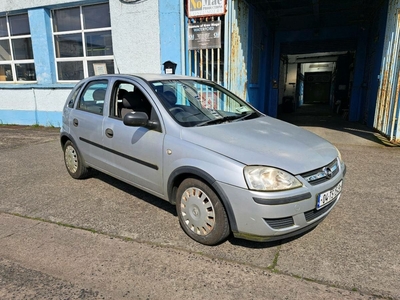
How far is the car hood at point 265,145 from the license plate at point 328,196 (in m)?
0.25

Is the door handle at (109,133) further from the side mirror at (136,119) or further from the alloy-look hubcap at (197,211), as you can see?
the alloy-look hubcap at (197,211)

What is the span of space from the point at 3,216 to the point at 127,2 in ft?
21.4

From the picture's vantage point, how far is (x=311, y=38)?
446 inches

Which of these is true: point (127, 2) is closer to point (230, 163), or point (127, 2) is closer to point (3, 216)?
point (3, 216)

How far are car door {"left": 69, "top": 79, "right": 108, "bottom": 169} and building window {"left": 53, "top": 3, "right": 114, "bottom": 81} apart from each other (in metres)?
5.06

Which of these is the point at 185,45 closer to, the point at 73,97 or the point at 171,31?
the point at 171,31

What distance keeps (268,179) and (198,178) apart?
2.20 feet

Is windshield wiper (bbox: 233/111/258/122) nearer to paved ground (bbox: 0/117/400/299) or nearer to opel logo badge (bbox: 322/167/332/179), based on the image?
opel logo badge (bbox: 322/167/332/179)

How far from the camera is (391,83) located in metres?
6.67

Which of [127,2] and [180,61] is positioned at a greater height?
[127,2]

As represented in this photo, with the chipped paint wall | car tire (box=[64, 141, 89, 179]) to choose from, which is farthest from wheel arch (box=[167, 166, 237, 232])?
the chipped paint wall

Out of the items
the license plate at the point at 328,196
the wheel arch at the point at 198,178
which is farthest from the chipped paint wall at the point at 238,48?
the license plate at the point at 328,196

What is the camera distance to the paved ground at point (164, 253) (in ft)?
7.34

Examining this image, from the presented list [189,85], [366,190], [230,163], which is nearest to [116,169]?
[189,85]
